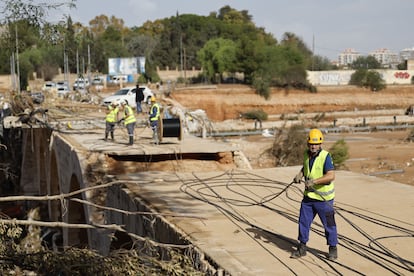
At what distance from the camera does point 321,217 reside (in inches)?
253

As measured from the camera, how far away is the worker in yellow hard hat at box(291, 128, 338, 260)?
6.33 metres

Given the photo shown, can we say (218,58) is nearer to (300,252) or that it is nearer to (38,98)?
(38,98)

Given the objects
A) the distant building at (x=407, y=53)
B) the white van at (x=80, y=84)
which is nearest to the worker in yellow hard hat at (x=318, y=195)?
the white van at (x=80, y=84)

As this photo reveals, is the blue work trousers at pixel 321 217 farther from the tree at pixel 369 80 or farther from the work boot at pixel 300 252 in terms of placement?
the tree at pixel 369 80

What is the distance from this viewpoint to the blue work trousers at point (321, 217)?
6.32 m

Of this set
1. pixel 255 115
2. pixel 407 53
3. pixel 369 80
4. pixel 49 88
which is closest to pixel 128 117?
pixel 49 88

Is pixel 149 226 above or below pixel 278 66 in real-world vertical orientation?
below

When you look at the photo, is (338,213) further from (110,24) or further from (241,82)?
(110,24)

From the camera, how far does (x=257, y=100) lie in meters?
56.3

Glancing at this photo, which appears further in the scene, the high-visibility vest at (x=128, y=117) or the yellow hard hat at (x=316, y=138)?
the high-visibility vest at (x=128, y=117)

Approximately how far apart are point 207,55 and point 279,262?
200ft

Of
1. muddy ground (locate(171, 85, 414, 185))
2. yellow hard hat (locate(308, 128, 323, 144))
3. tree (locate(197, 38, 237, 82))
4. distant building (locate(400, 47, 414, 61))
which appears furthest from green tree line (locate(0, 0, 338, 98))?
distant building (locate(400, 47, 414, 61))

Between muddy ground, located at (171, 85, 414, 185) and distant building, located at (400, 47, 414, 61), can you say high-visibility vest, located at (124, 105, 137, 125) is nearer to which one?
muddy ground, located at (171, 85, 414, 185)

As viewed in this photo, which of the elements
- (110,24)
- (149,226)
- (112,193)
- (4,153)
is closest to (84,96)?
(4,153)
